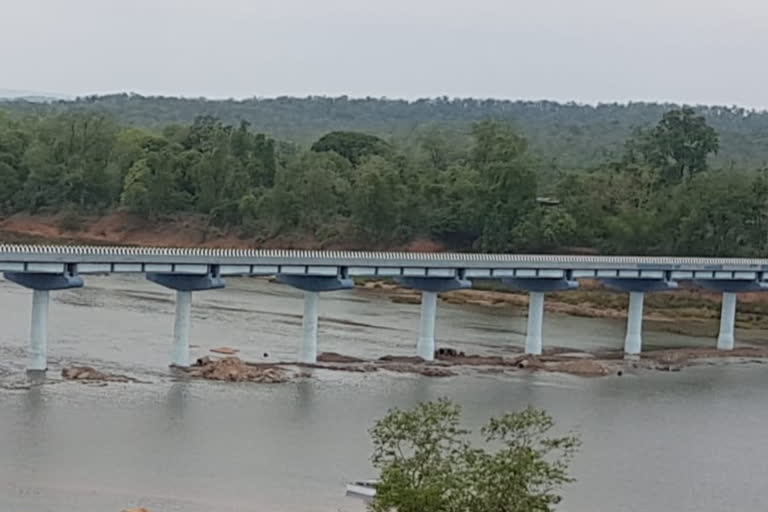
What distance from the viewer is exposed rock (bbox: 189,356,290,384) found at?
59469 mm

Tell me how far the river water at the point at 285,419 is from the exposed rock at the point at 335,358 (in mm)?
2158

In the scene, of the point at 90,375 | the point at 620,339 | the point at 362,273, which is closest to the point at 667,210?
the point at 620,339

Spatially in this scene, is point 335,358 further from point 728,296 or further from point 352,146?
point 352,146

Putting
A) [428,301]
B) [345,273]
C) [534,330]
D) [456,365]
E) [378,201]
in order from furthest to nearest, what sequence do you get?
1. [378,201]
2. [534,330]
3. [428,301]
4. [345,273]
5. [456,365]

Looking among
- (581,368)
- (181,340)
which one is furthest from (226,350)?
(581,368)

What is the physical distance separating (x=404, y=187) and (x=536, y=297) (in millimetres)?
46559

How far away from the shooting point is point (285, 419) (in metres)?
51.9

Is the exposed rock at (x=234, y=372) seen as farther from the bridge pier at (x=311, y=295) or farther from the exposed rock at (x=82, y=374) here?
the exposed rock at (x=82, y=374)

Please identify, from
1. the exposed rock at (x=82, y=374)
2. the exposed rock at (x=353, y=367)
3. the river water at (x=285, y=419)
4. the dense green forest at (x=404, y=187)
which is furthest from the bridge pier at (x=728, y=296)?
the exposed rock at (x=82, y=374)

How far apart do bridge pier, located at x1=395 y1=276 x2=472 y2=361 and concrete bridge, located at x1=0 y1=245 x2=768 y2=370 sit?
1.9 inches

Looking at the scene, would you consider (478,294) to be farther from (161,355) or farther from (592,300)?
(161,355)

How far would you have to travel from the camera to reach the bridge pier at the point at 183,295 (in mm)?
61438

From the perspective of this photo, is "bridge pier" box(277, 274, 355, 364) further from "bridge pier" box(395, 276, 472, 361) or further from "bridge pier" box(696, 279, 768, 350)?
"bridge pier" box(696, 279, 768, 350)

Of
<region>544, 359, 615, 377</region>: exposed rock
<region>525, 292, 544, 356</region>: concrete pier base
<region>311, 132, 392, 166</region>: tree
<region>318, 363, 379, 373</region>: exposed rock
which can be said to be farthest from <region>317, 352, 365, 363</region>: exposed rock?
Result: <region>311, 132, 392, 166</region>: tree
